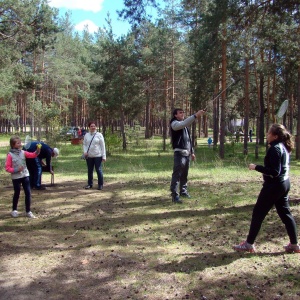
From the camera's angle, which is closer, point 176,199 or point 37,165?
point 176,199

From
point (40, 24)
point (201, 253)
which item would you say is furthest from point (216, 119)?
point (201, 253)

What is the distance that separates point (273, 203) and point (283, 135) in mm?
823

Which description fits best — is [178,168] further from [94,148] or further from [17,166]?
[17,166]

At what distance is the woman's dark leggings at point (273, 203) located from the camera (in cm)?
414

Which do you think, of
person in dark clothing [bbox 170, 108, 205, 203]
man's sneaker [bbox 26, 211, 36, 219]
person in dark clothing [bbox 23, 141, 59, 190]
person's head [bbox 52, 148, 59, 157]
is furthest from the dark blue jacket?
person's head [bbox 52, 148, 59, 157]

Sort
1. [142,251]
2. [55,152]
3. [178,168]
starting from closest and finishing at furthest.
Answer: [142,251], [178,168], [55,152]

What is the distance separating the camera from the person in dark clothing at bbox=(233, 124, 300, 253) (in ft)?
13.4

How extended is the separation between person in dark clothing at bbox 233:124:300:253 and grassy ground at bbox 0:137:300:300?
0.45 metres

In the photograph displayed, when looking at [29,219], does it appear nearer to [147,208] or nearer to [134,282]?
[147,208]

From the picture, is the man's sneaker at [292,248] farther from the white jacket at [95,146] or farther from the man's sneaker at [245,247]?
the white jacket at [95,146]

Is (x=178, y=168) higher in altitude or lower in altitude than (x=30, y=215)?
higher

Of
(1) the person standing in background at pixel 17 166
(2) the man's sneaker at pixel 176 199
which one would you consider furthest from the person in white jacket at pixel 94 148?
(1) the person standing in background at pixel 17 166

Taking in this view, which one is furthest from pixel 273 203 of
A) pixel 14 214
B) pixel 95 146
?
pixel 95 146

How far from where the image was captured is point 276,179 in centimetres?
412
